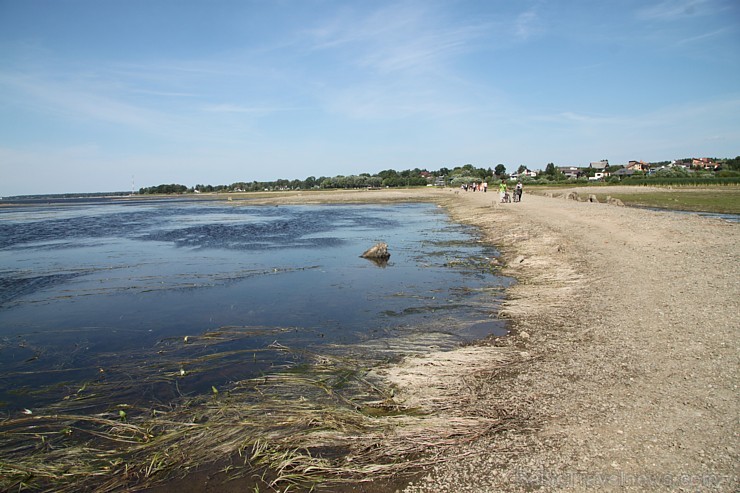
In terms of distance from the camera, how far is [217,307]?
42.3 ft

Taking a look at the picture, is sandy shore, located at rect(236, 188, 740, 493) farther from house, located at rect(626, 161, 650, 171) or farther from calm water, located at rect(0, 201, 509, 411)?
house, located at rect(626, 161, 650, 171)

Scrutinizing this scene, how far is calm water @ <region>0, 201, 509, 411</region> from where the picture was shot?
8766 mm

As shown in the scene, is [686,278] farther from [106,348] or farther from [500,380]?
[106,348]

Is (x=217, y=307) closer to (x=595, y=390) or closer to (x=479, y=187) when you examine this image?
(x=595, y=390)

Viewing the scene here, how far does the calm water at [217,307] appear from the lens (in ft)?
28.8

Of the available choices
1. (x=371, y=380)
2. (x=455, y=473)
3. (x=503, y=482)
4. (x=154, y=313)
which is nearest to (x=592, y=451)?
(x=503, y=482)

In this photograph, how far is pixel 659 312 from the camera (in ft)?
29.9

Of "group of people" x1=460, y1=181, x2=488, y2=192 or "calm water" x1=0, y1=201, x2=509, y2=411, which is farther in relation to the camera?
"group of people" x1=460, y1=181, x2=488, y2=192

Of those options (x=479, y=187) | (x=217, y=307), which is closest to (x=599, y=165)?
(x=479, y=187)

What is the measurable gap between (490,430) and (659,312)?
5916 mm

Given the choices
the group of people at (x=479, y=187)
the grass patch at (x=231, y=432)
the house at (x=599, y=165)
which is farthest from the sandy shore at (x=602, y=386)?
the house at (x=599, y=165)

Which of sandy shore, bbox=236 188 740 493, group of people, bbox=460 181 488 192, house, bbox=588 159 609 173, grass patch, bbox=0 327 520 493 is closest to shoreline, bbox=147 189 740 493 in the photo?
sandy shore, bbox=236 188 740 493

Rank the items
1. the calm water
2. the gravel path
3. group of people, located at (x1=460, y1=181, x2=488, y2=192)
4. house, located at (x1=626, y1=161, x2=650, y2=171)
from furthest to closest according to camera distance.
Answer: house, located at (x1=626, y1=161, x2=650, y2=171)
group of people, located at (x1=460, y1=181, x2=488, y2=192)
the calm water
the gravel path

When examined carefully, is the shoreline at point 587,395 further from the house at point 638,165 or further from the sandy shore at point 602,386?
the house at point 638,165
